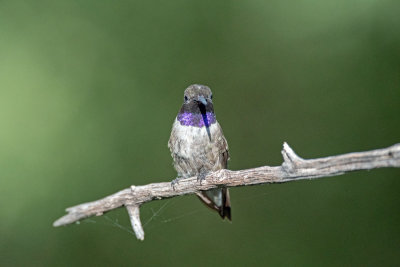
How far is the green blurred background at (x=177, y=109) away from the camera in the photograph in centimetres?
458

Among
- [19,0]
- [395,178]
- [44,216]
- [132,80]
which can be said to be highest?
[19,0]

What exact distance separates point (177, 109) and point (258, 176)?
8.87ft

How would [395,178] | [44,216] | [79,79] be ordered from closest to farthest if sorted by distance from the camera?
1. [395,178]
2. [44,216]
3. [79,79]

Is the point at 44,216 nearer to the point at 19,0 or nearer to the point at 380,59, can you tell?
the point at 19,0

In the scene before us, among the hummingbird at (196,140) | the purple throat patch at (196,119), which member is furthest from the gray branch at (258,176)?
the purple throat patch at (196,119)

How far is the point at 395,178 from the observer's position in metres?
4.36

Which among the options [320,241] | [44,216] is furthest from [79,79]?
[320,241]

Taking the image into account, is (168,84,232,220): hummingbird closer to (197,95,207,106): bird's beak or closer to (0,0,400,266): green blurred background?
(197,95,207,106): bird's beak

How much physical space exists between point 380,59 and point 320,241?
1903 mm

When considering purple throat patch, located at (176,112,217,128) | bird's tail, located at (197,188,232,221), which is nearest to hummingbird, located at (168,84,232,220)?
purple throat patch, located at (176,112,217,128)

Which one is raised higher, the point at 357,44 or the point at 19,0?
the point at 19,0

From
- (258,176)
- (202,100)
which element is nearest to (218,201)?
(202,100)

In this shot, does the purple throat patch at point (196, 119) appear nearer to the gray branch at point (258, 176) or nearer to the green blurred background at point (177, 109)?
the gray branch at point (258, 176)

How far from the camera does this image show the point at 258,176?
2.41 meters
